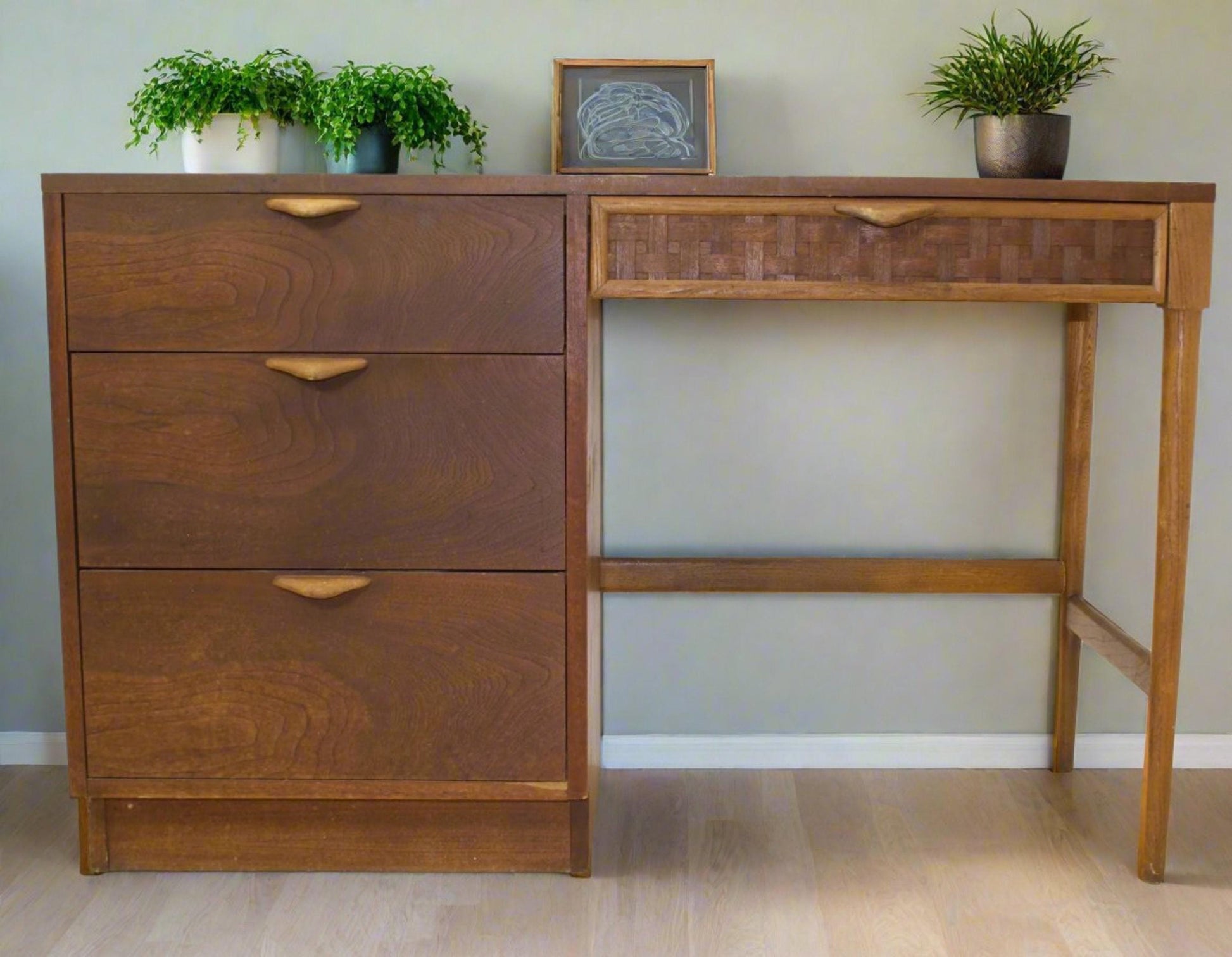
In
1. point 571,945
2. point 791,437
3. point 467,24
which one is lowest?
point 571,945

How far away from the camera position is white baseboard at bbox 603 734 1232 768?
2.17m

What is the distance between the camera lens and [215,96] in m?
1.78

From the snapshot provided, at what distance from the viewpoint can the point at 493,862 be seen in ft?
5.82

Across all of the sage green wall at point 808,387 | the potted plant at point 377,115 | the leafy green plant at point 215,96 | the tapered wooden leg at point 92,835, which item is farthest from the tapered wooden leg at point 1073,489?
the tapered wooden leg at point 92,835

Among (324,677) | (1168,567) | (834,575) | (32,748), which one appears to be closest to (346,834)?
(324,677)

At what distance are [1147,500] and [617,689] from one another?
0.96 metres

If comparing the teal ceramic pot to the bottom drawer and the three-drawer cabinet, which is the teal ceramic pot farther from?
the bottom drawer

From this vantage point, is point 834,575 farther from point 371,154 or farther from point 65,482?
point 65,482

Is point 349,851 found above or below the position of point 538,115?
below

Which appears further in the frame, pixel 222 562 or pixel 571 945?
pixel 222 562

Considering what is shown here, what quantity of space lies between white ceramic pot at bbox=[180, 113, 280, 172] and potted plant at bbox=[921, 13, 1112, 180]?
1.03m

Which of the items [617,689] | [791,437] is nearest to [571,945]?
[617,689]

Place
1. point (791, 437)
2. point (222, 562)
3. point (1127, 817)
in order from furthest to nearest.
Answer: point (791, 437), point (1127, 817), point (222, 562)

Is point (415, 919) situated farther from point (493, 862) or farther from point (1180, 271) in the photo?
point (1180, 271)
